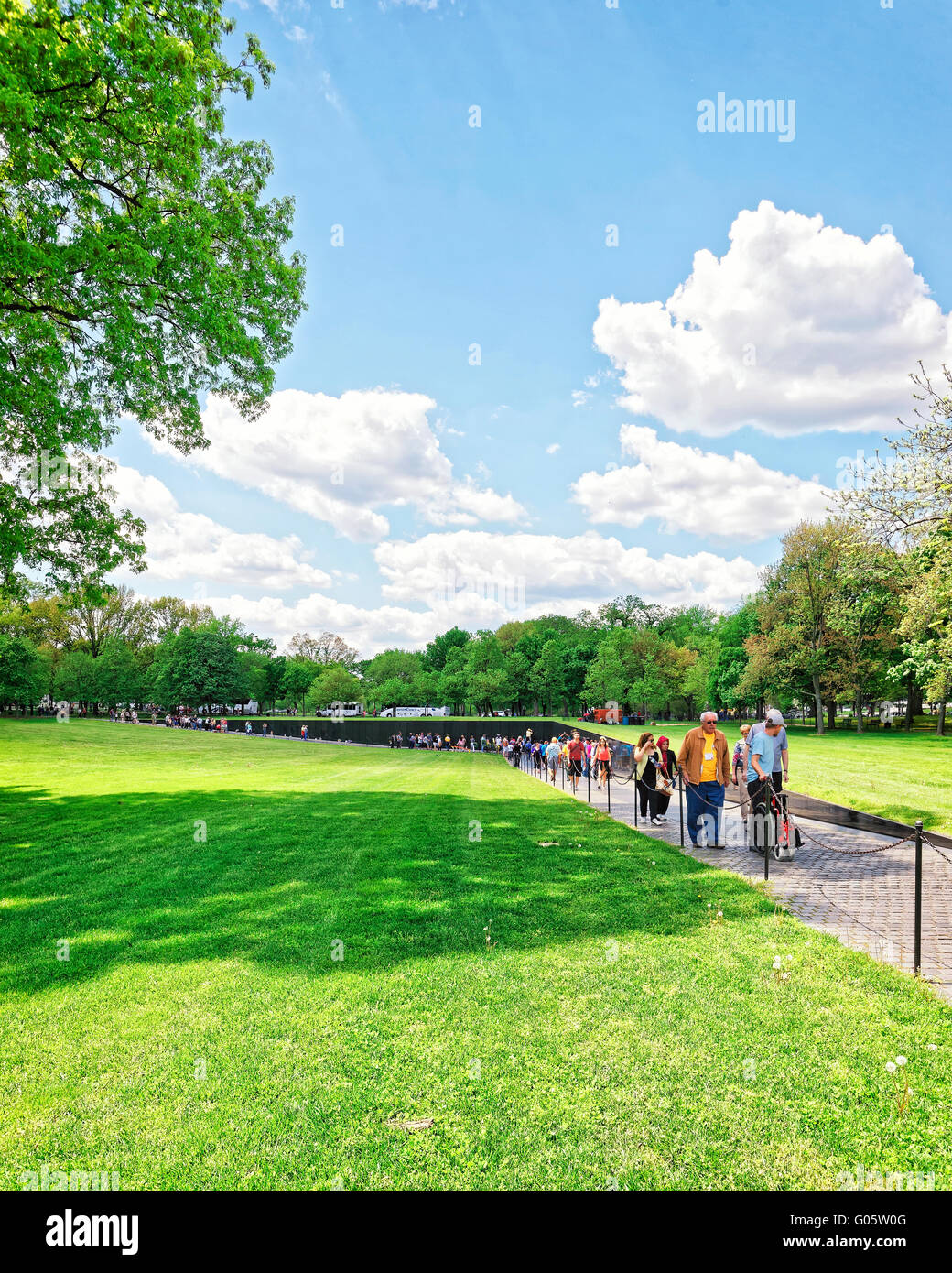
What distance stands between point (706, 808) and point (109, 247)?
13.9m

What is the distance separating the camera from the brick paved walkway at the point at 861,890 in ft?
19.8

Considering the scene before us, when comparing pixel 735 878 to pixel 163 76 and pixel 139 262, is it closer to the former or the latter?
pixel 139 262

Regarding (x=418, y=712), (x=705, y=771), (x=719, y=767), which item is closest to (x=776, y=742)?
(x=719, y=767)

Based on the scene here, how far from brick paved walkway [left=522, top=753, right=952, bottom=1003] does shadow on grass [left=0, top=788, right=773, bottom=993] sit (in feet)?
2.13

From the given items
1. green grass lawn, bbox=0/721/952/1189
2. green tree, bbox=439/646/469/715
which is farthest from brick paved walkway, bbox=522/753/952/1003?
green tree, bbox=439/646/469/715

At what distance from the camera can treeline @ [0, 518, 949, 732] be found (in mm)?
45156

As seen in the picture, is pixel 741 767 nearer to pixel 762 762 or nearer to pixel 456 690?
pixel 762 762

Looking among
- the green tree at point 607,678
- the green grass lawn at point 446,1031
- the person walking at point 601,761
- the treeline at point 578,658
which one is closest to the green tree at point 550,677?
the treeline at point 578,658

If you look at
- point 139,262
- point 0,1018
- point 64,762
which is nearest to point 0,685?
point 64,762

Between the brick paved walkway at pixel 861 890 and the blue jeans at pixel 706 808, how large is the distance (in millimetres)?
292

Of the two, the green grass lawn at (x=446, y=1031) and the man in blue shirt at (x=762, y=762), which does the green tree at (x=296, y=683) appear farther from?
the green grass lawn at (x=446, y=1031)

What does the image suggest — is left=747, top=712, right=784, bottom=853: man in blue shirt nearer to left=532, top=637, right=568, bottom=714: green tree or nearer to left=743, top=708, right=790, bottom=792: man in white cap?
left=743, top=708, right=790, bottom=792: man in white cap

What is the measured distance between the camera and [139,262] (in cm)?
1049

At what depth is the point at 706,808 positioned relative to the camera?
36.1ft
